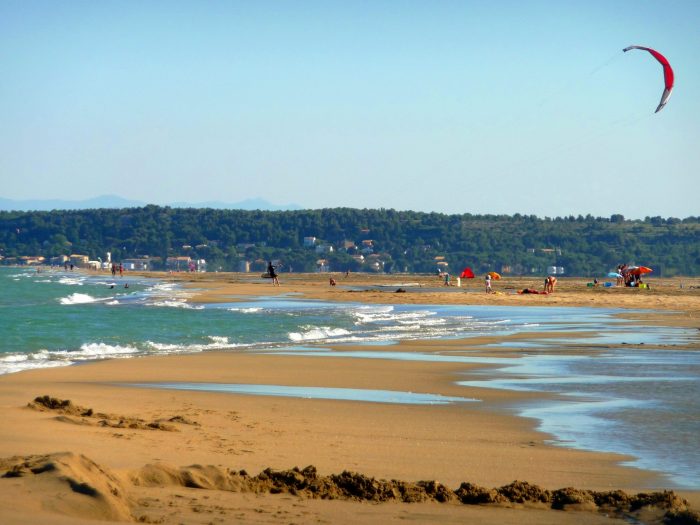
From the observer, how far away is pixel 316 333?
1180 inches

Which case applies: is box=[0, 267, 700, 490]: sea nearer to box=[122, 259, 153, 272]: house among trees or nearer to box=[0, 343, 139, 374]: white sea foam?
box=[0, 343, 139, 374]: white sea foam

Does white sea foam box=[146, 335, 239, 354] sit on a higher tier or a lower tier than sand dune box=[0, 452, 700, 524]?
lower

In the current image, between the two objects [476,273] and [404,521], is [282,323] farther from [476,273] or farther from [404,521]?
[476,273]

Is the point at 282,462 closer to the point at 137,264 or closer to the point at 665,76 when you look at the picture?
the point at 665,76

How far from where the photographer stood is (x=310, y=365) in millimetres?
19812

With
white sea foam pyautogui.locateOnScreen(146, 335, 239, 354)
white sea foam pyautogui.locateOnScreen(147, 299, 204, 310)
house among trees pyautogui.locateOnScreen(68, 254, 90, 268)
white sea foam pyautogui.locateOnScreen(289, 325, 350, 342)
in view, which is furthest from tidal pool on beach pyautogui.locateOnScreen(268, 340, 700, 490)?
house among trees pyautogui.locateOnScreen(68, 254, 90, 268)

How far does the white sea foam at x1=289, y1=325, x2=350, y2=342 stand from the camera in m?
28.6

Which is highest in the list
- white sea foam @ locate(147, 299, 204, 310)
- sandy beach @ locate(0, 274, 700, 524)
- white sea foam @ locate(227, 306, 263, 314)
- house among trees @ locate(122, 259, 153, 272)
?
sandy beach @ locate(0, 274, 700, 524)

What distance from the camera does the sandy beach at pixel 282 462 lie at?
7.23m

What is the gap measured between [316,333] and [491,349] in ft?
24.4

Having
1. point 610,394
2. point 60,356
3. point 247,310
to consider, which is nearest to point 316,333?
point 60,356

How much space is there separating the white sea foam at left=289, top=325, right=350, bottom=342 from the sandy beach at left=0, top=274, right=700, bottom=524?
12215 mm

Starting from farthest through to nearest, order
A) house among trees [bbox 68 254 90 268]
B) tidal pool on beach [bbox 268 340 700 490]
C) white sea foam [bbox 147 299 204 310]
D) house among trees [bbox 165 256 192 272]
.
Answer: house among trees [bbox 68 254 90 268]
house among trees [bbox 165 256 192 272]
white sea foam [bbox 147 299 204 310]
tidal pool on beach [bbox 268 340 700 490]

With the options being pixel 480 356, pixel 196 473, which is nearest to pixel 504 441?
pixel 196 473
